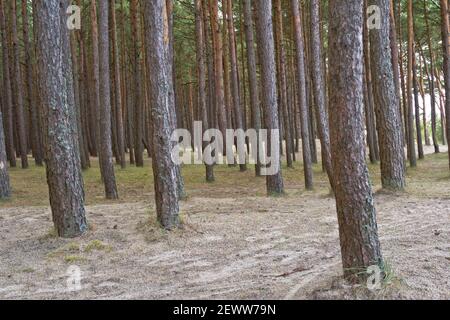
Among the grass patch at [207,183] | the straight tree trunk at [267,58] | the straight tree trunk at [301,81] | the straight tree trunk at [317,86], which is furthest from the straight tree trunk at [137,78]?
the straight tree trunk at [317,86]

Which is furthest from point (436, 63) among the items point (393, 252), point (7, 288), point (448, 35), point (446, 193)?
point (7, 288)

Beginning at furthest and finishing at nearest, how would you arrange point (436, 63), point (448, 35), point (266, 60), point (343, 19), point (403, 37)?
point (436, 63)
point (403, 37)
point (448, 35)
point (266, 60)
point (343, 19)

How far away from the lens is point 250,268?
571 cm

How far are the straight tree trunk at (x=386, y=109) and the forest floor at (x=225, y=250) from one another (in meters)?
0.58

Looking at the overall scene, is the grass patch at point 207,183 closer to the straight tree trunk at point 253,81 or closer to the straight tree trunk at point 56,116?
the straight tree trunk at point 253,81

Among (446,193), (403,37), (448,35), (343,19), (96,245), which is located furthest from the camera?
(403,37)

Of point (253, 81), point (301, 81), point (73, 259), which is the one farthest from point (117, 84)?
point (73, 259)

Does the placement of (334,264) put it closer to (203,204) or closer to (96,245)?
(96,245)

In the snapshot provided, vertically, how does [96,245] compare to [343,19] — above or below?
below

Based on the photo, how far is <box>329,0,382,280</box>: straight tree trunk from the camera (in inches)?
163

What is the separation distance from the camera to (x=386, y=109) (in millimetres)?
10461

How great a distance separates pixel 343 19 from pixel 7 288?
4595 mm

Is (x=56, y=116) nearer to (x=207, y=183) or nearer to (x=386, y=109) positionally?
(x=386, y=109)

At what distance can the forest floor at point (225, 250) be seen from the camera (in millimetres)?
4798
